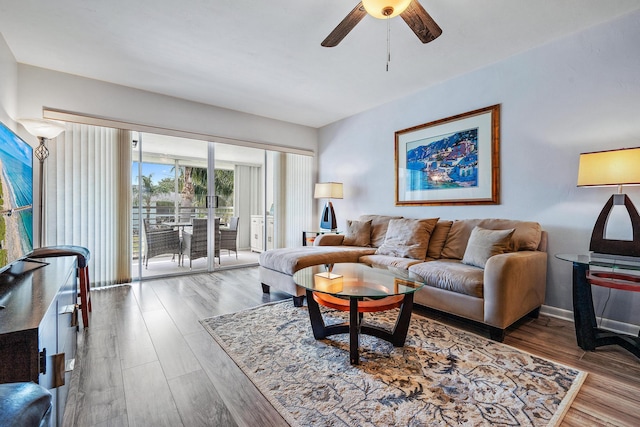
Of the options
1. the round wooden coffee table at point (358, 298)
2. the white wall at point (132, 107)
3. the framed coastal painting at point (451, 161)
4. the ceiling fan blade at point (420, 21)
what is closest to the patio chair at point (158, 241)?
the white wall at point (132, 107)

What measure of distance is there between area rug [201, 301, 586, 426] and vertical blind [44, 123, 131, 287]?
2.13 metres

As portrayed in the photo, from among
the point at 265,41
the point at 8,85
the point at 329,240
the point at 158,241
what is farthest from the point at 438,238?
the point at 8,85

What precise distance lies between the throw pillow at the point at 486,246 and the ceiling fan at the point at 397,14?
1.73m

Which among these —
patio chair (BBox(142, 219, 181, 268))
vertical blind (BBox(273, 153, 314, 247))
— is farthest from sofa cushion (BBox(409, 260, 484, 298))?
patio chair (BBox(142, 219, 181, 268))

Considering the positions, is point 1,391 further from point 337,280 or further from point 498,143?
point 498,143

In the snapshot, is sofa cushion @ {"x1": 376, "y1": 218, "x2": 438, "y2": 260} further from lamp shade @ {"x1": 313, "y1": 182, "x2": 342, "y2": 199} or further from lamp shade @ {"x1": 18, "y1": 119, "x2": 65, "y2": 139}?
lamp shade @ {"x1": 18, "y1": 119, "x2": 65, "y2": 139}

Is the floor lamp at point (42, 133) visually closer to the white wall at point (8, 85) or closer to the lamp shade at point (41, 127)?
the lamp shade at point (41, 127)

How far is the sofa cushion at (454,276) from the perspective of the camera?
229 centimetres

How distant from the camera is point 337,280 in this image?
2.19m

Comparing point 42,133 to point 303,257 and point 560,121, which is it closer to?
point 303,257

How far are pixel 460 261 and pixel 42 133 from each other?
4.26 metres

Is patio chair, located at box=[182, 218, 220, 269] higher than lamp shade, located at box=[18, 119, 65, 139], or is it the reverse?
lamp shade, located at box=[18, 119, 65, 139]

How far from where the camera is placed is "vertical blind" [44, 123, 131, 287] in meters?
3.28

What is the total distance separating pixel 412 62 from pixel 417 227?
1.75m
